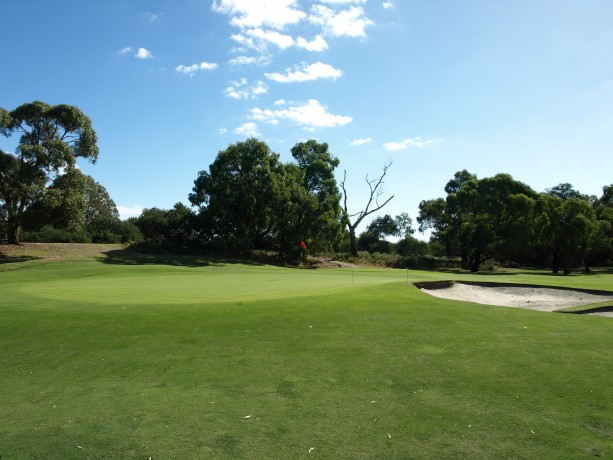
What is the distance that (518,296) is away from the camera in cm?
2361

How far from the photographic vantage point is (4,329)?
456 inches

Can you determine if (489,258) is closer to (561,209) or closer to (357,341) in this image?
(561,209)

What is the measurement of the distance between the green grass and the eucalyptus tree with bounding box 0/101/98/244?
30.6m

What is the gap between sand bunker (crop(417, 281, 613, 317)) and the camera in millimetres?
21116

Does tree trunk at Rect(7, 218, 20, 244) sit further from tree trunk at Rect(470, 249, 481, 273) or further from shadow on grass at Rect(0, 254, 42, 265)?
tree trunk at Rect(470, 249, 481, 273)

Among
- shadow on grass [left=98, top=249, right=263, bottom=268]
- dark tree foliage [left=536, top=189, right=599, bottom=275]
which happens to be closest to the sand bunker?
shadow on grass [left=98, top=249, right=263, bottom=268]

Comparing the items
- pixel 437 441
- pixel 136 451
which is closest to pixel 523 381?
pixel 437 441

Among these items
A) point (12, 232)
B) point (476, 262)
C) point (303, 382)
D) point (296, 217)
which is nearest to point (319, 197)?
point (296, 217)

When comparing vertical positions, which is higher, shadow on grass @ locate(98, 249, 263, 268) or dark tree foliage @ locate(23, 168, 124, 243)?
dark tree foliage @ locate(23, 168, 124, 243)

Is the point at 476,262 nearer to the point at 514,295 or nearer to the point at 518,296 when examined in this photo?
the point at 514,295

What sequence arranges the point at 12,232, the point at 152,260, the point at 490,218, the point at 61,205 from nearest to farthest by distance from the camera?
the point at 61,205, the point at 12,232, the point at 152,260, the point at 490,218

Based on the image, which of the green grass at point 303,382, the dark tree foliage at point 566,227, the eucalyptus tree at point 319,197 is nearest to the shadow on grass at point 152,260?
the eucalyptus tree at point 319,197

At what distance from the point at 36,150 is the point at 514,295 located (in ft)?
130

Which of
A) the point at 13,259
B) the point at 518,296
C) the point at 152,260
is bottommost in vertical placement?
the point at 13,259
